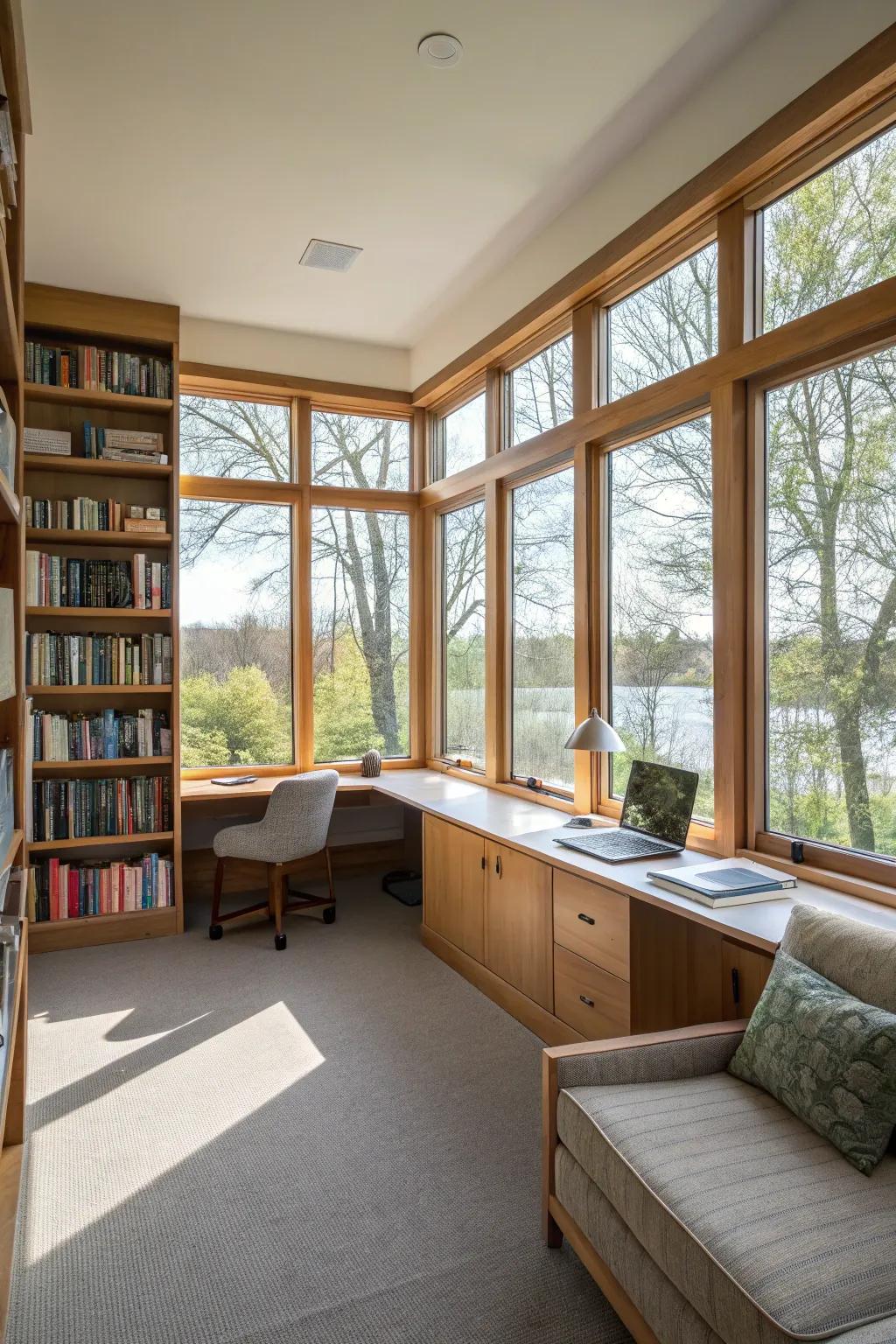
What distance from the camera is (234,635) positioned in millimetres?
4852

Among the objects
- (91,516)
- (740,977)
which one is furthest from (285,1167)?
(91,516)

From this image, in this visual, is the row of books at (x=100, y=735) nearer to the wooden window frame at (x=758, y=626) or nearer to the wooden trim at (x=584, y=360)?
the wooden trim at (x=584, y=360)

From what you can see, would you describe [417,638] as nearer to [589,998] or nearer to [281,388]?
[281,388]

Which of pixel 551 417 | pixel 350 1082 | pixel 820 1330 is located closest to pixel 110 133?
pixel 551 417

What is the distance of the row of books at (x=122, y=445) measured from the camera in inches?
165

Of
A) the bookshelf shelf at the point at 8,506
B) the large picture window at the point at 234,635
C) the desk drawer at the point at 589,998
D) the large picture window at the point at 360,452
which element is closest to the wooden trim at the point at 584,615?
the desk drawer at the point at 589,998

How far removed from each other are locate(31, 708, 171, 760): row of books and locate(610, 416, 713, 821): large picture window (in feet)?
7.85

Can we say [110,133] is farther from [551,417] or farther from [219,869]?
[219,869]

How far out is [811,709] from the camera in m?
2.52

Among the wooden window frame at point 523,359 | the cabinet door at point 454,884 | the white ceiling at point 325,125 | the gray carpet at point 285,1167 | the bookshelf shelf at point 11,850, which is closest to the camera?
the bookshelf shelf at point 11,850

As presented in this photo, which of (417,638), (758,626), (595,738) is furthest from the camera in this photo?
(417,638)

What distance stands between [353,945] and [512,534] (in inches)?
89.2

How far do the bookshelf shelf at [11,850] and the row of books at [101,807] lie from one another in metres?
2.07

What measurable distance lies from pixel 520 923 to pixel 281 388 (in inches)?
135
